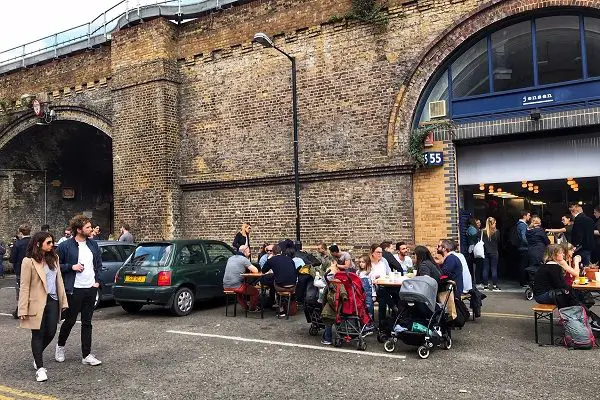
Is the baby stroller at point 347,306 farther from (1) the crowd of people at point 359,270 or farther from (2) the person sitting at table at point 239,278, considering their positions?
(2) the person sitting at table at point 239,278

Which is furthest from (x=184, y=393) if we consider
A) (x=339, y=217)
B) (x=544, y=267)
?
(x=339, y=217)

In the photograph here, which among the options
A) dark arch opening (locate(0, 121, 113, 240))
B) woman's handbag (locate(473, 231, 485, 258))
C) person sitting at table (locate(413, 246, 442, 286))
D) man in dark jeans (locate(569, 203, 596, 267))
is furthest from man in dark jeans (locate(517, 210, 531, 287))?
dark arch opening (locate(0, 121, 113, 240))

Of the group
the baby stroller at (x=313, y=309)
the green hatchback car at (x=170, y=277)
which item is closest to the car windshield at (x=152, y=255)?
the green hatchback car at (x=170, y=277)

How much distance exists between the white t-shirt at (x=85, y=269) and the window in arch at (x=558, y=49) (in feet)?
32.7

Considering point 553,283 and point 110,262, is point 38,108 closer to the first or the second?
point 110,262

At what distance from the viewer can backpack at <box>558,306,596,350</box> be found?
6.76m

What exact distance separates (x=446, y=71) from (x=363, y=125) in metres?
2.36

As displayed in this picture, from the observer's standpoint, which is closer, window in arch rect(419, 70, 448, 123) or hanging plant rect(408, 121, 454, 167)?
hanging plant rect(408, 121, 454, 167)

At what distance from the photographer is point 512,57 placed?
1173 cm


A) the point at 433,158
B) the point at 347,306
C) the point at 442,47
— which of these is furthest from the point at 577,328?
the point at 442,47

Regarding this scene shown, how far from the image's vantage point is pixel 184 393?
520 centimetres

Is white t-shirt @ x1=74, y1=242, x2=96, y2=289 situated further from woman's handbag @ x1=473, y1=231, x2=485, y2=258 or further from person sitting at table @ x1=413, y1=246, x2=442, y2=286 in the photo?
woman's handbag @ x1=473, y1=231, x2=485, y2=258

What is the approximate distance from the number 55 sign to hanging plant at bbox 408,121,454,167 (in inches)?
3.7

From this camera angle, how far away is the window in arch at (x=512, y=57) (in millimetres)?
11508
